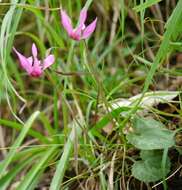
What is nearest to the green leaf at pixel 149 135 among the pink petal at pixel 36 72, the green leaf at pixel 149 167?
the green leaf at pixel 149 167

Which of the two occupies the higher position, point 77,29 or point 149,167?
point 77,29

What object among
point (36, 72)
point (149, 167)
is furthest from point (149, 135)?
point (36, 72)

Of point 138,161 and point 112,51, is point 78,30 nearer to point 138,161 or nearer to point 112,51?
point 138,161

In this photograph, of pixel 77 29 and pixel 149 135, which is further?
pixel 149 135

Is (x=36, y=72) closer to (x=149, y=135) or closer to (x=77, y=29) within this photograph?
(x=77, y=29)

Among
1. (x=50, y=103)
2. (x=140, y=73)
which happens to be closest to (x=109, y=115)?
(x=140, y=73)
